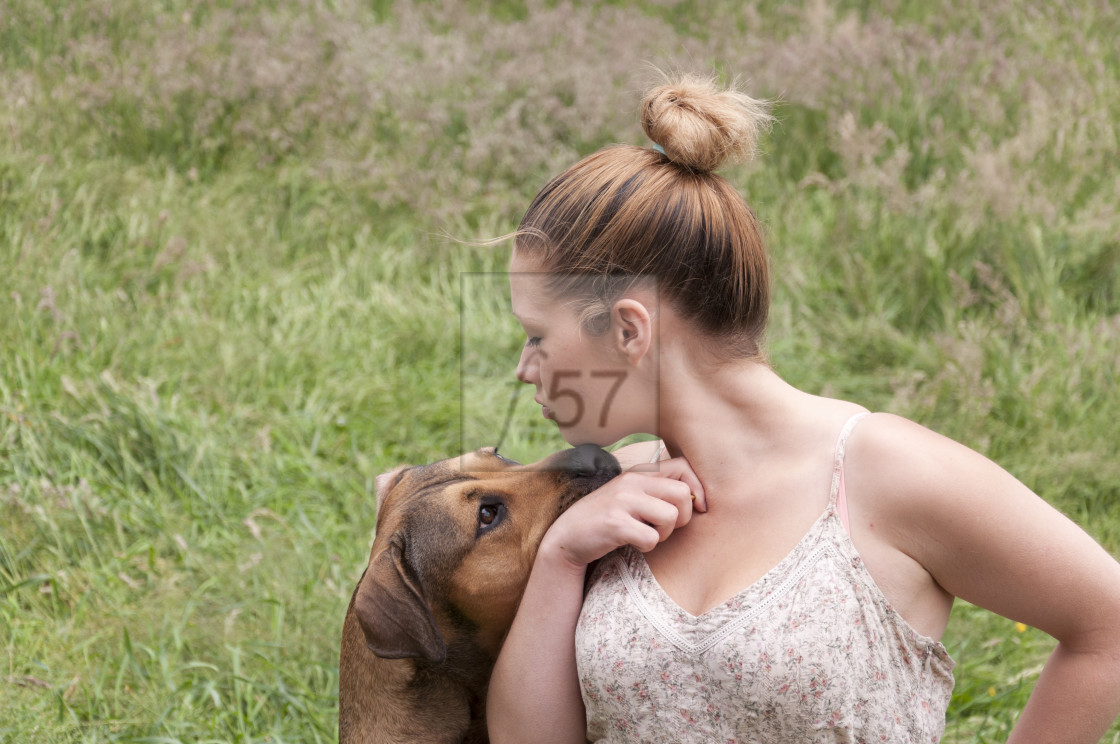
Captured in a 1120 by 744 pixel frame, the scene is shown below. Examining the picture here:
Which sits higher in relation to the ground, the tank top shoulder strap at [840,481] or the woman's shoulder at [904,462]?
the woman's shoulder at [904,462]

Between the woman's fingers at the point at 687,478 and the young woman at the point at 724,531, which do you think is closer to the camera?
the young woman at the point at 724,531

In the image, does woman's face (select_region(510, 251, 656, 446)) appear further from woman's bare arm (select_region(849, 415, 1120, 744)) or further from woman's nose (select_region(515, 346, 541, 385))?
woman's bare arm (select_region(849, 415, 1120, 744))

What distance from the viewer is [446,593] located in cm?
254

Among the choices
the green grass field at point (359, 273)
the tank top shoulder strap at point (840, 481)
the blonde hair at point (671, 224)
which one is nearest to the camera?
the tank top shoulder strap at point (840, 481)

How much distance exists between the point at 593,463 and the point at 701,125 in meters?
0.87

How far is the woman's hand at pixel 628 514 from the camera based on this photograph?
2121 millimetres

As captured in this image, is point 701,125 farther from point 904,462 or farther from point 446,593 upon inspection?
point 446,593

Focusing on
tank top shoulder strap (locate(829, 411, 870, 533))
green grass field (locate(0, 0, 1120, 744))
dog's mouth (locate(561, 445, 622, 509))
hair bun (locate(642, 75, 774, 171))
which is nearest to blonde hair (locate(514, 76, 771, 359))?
hair bun (locate(642, 75, 774, 171))

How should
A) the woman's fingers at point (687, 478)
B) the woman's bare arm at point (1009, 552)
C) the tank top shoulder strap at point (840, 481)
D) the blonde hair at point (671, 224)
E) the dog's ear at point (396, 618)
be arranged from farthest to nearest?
the dog's ear at point (396, 618)
the woman's fingers at point (687, 478)
the blonde hair at point (671, 224)
the tank top shoulder strap at point (840, 481)
the woman's bare arm at point (1009, 552)

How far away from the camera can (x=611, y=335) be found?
2.21 m

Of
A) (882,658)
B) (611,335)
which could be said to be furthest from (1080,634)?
(611,335)

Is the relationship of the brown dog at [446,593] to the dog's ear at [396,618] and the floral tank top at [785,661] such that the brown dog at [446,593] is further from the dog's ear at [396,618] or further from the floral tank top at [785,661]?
the floral tank top at [785,661]

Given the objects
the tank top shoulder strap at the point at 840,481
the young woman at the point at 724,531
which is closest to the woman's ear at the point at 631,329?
the young woman at the point at 724,531

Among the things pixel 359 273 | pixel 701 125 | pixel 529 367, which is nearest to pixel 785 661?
pixel 529 367
